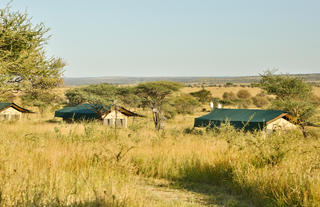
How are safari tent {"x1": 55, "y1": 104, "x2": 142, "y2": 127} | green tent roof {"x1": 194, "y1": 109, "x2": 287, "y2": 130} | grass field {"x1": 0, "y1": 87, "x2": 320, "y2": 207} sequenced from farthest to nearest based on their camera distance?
safari tent {"x1": 55, "y1": 104, "x2": 142, "y2": 127}, green tent roof {"x1": 194, "y1": 109, "x2": 287, "y2": 130}, grass field {"x1": 0, "y1": 87, "x2": 320, "y2": 207}

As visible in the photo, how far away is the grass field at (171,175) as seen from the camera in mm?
5312

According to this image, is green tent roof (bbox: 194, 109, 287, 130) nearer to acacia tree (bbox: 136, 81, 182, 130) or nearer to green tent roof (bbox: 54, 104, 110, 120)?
green tent roof (bbox: 54, 104, 110, 120)

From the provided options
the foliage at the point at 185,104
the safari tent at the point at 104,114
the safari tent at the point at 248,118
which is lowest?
the foliage at the point at 185,104

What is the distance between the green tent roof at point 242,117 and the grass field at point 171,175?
17.0 metres

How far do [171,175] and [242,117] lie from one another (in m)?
20.9

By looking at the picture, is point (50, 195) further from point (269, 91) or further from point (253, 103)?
point (253, 103)

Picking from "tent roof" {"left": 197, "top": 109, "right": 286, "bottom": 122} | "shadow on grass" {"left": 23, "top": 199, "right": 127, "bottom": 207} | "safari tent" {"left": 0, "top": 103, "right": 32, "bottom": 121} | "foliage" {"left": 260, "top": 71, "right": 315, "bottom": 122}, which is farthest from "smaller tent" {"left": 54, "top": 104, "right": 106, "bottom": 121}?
"shadow on grass" {"left": 23, "top": 199, "right": 127, "bottom": 207}

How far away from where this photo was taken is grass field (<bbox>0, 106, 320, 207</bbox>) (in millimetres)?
5312

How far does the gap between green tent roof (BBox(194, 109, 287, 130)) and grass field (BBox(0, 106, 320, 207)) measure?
1701 centimetres

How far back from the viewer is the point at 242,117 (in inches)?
1121

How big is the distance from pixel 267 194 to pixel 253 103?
264 feet

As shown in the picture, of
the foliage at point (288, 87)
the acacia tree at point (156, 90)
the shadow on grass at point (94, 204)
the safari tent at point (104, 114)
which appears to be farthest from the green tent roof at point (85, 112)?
the shadow on grass at point (94, 204)

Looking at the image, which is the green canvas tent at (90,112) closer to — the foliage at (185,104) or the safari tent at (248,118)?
the safari tent at (248,118)

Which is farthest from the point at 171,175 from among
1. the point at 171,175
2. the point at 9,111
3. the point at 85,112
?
the point at 9,111
